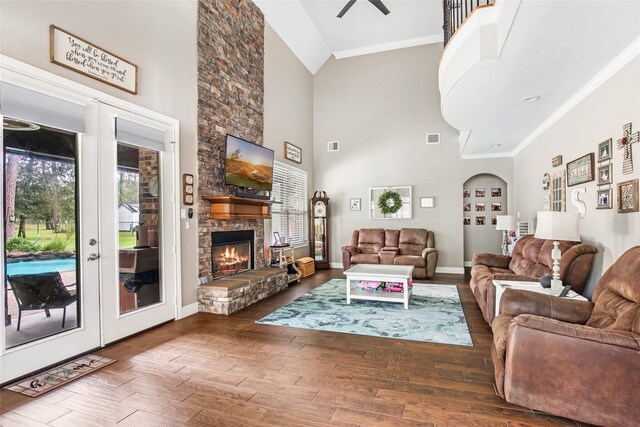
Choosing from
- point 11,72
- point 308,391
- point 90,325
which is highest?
point 11,72

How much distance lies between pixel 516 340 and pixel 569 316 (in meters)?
0.83

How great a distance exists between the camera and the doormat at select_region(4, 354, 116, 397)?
93.1 inches

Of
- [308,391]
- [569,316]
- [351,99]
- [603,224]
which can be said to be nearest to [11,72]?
[308,391]

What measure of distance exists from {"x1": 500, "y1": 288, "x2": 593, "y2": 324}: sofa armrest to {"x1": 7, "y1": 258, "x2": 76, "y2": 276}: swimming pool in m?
3.70

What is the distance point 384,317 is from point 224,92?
390 cm

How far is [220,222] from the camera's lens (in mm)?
4844

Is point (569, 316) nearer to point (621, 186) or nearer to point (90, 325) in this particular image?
point (621, 186)

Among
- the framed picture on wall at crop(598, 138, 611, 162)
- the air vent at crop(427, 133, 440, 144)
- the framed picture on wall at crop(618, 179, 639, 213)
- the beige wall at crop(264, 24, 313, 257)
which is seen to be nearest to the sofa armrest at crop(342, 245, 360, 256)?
the beige wall at crop(264, 24, 313, 257)

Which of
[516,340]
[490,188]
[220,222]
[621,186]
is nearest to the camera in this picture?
[516,340]

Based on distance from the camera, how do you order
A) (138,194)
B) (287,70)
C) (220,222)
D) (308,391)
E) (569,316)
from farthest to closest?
(287,70)
(220,222)
(138,194)
(569,316)
(308,391)

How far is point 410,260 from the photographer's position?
661 centimetres

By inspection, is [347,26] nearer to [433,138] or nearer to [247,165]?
[433,138]

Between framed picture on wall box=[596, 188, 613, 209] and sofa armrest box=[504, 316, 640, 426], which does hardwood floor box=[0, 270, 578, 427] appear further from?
framed picture on wall box=[596, 188, 613, 209]

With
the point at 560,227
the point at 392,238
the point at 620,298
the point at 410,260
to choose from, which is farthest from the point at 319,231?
the point at 620,298
